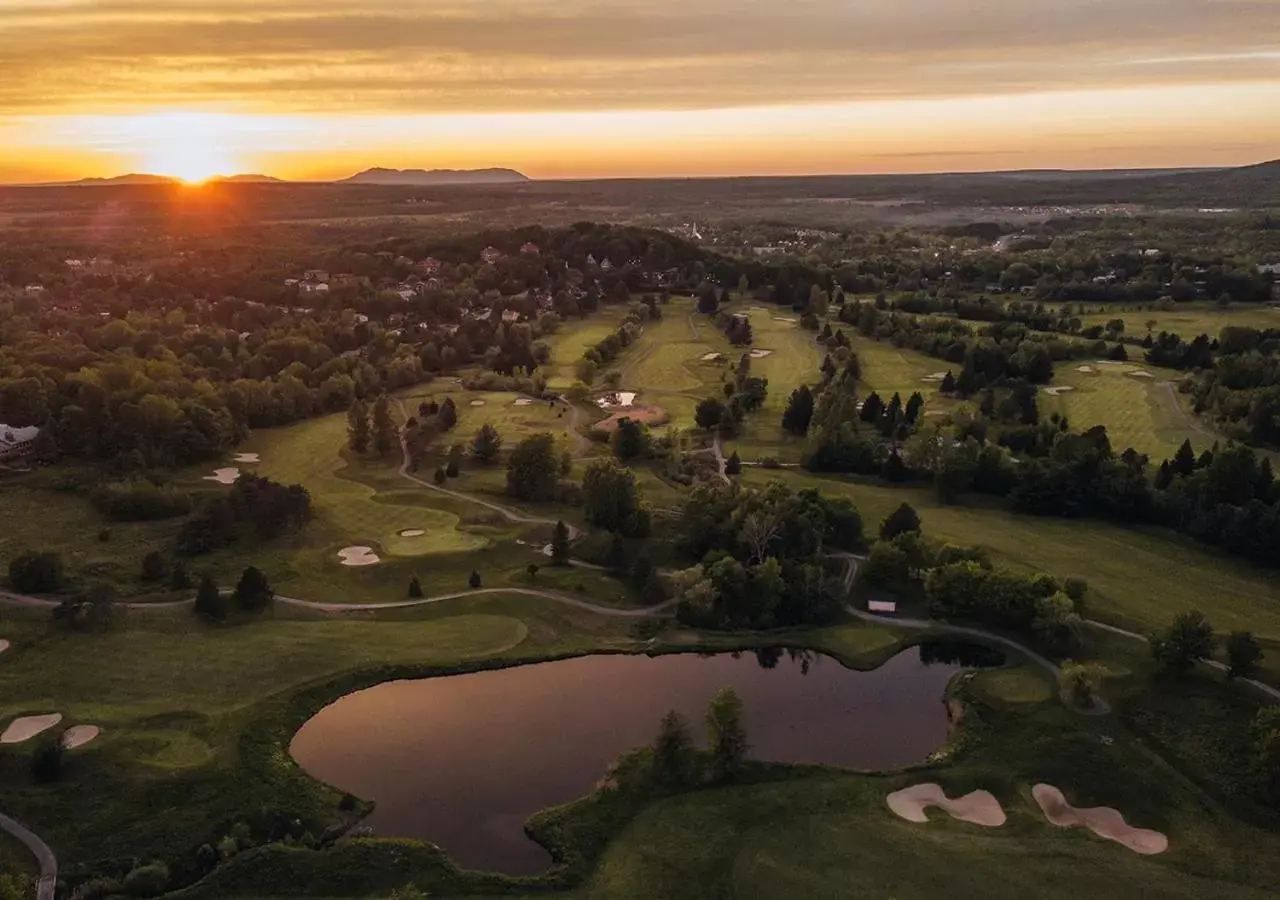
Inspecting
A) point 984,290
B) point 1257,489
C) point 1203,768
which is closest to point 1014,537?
point 1257,489

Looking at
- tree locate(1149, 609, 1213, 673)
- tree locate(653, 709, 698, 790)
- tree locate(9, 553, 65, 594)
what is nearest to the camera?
tree locate(653, 709, 698, 790)

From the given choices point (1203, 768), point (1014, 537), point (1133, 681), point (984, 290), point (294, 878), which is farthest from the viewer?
point (984, 290)

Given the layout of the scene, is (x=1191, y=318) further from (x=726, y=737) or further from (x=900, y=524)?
(x=726, y=737)

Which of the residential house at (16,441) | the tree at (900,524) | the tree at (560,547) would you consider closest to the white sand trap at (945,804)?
the tree at (900,524)

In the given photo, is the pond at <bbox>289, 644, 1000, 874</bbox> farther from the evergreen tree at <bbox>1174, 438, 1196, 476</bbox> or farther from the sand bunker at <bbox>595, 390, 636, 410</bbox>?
the sand bunker at <bbox>595, 390, 636, 410</bbox>

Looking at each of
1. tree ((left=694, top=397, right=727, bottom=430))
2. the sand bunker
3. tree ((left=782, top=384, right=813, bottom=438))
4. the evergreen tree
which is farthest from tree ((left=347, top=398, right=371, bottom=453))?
the evergreen tree

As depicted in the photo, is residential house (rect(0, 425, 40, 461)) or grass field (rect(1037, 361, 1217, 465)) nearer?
residential house (rect(0, 425, 40, 461))

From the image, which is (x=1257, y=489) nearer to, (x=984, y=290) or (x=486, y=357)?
(x=486, y=357)
